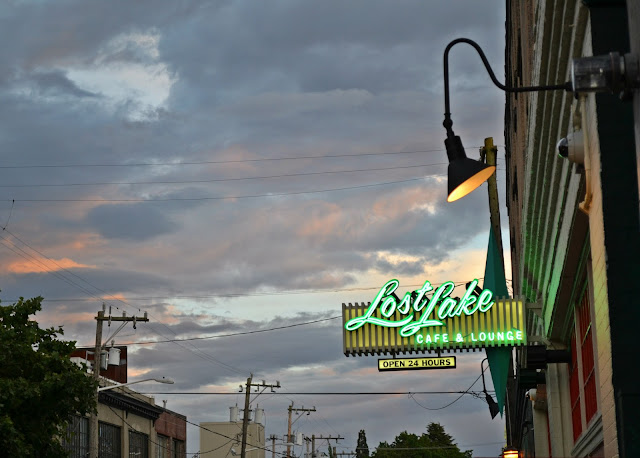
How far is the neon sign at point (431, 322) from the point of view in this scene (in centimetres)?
2103

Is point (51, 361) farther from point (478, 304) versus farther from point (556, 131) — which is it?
point (556, 131)

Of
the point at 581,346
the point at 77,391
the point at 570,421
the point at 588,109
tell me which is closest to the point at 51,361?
the point at 77,391

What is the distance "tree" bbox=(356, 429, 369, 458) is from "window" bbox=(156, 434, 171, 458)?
88.4 meters

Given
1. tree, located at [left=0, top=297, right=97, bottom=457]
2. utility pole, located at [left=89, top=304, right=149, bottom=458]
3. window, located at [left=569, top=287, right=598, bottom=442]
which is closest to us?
window, located at [left=569, top=287, right=598, bottom=442]

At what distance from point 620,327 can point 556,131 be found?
16.2ft

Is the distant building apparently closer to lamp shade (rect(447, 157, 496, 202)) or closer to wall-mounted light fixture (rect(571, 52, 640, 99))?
lamp shade (rect(447, 157, 496, 202))

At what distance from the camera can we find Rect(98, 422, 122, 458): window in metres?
51.2

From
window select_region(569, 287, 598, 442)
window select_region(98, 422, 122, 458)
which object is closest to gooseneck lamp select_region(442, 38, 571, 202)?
window select_region(569, 287, 598, 442)

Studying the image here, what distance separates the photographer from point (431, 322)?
70.6ft

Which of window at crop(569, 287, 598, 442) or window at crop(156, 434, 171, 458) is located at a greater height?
window at crop(156, 434, 171, 458)

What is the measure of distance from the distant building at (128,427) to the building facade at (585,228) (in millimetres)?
32107

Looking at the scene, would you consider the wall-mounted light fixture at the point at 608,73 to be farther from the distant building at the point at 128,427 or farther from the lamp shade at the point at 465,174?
the distant building at the point at 128,427

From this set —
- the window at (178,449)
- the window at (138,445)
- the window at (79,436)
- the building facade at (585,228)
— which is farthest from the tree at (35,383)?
the window at (178,449)

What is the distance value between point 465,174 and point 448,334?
12552 millimetres
